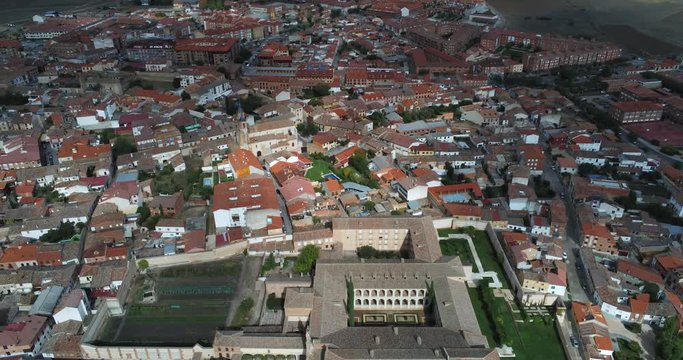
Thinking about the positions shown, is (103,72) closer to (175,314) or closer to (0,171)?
(0,171)

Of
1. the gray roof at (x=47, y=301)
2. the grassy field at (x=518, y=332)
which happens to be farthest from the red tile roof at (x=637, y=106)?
the gray roof at (x=47, y=301)

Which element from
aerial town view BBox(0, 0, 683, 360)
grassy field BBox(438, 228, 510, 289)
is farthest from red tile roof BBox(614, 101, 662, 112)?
grassy field BBox(438, 228, 510, 289)

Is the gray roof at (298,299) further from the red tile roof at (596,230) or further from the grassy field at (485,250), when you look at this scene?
the red tile roof at (596,230)

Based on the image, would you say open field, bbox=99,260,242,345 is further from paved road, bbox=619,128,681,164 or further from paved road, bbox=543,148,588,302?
paved road, bbox=619,128,681,164

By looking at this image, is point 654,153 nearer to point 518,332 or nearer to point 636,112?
point 636,112

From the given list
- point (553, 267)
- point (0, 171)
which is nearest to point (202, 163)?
point (0, 171)
